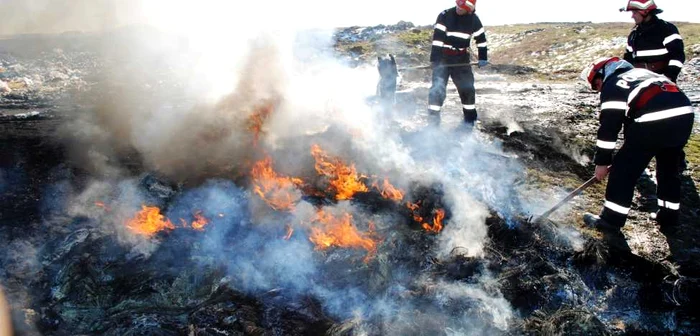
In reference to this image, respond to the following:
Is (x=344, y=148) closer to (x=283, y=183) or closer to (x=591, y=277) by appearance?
(x=283, y=183)

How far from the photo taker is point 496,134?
25.7 ft

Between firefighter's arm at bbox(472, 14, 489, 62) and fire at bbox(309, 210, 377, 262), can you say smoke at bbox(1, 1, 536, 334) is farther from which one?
firefighter's arm at bbox(472, 14, 489, 62)

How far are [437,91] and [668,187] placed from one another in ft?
12.8

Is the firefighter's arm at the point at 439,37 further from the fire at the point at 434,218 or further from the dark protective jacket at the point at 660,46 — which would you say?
the fire at the point at 434,218

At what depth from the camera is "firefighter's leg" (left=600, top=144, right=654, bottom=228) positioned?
439cm

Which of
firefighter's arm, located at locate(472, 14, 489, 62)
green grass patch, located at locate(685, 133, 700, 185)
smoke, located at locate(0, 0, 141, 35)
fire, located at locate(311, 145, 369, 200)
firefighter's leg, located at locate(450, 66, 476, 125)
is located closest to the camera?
fire, located at locate(311, 145, 369, 200)

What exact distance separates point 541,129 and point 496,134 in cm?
101

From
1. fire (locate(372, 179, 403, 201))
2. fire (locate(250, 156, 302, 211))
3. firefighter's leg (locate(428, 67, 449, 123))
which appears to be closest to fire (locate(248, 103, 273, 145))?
fire (locate(250, 156, 302, 211))

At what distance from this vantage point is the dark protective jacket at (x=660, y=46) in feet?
18.2

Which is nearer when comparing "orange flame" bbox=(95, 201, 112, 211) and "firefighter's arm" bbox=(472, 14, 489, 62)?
"orange flame" bbox=(95, 201, 112, 211)

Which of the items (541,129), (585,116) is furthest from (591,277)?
(585,116)

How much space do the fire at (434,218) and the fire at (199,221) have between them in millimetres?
2351

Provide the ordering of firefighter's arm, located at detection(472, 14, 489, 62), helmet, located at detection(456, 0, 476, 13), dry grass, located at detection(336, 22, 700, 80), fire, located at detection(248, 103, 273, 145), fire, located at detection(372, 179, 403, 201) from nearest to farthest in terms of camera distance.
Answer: fire, located at detection(372, 179, 403, 201), fire, located at detection(248, 103, 273, 145), helmet, located at detection(456, 0, 476, 13), firefighter's arm, located at detection(472, 14, 489, 62), dry grass, located at detection(336, 22, 700, 80)

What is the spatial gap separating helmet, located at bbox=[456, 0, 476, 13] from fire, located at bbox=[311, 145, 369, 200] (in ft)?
11.3
